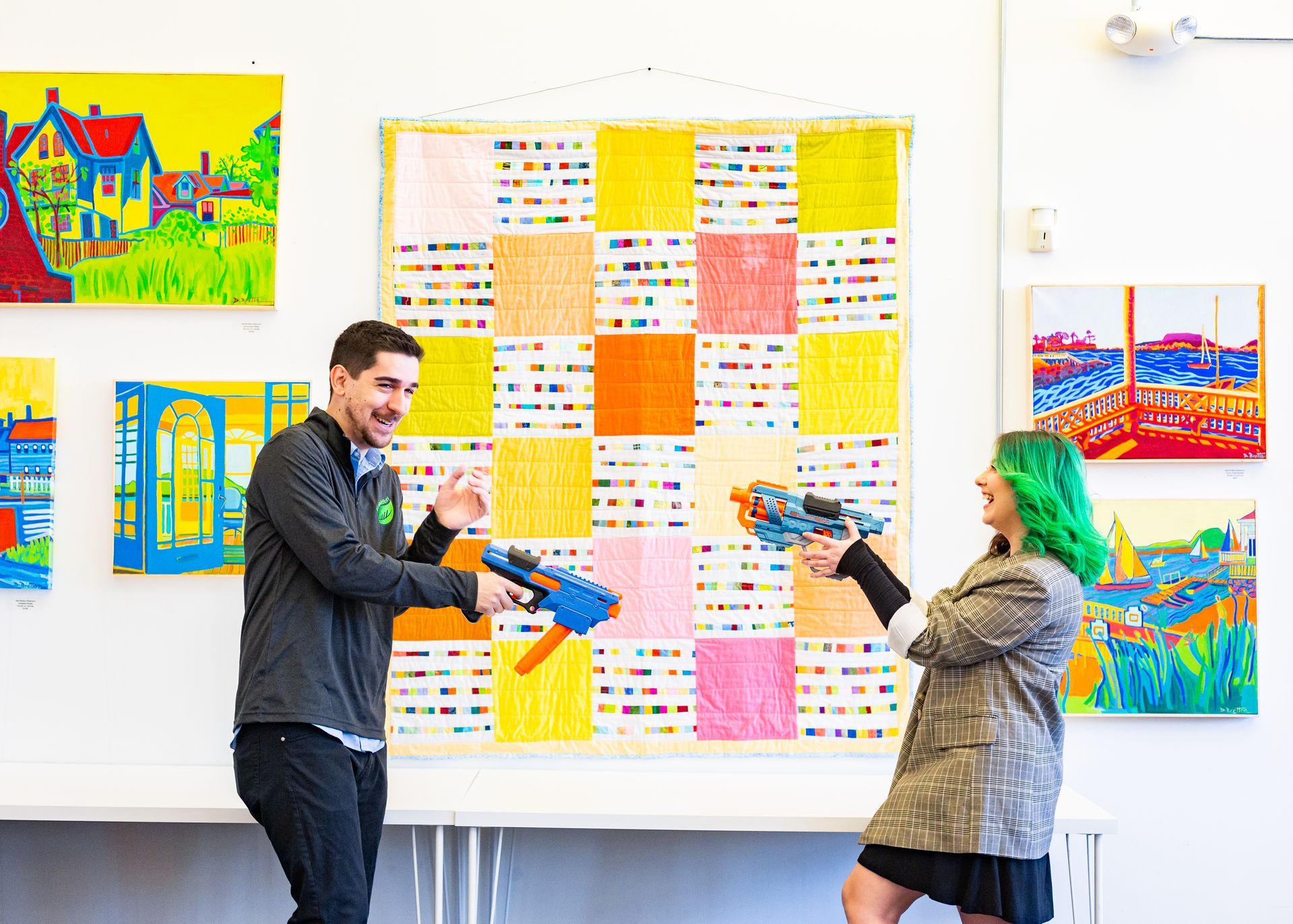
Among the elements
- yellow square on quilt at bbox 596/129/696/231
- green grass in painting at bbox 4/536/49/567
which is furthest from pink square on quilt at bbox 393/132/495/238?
green grass in painting at bbox 4/536/49/567

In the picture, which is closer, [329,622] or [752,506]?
[329,622]

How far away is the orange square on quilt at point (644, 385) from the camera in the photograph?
2432 mm

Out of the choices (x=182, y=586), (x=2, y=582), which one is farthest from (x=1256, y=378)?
(x=2, y=582)

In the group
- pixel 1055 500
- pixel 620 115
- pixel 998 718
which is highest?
pixel 620 115

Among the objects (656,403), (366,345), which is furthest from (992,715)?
(366,345)

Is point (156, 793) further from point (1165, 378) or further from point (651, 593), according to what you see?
point (1165, 378)

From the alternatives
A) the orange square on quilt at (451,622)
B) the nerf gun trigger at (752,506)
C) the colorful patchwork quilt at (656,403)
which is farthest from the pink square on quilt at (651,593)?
the nerf gun trigger at (752,506)

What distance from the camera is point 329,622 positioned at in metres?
1.66

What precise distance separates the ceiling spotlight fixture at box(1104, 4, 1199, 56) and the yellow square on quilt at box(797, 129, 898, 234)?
0.58m

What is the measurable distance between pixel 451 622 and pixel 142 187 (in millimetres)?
1318

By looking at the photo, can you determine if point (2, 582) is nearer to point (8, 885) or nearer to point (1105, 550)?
point (8, 885)

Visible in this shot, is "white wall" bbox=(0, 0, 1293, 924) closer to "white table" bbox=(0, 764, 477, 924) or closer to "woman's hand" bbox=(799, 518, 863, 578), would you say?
"white table" bbox=(0, 764, 477, 924)

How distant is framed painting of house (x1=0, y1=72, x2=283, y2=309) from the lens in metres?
2.44

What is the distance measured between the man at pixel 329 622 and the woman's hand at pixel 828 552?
1.83ft
